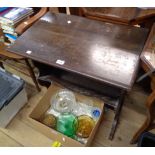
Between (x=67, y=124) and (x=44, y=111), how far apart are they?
0.22 metres

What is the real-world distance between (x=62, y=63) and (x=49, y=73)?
22.1 inches

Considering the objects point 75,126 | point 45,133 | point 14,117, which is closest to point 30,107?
point 14,117

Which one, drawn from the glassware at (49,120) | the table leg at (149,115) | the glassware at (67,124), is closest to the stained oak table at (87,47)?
the table leg at (149,115)

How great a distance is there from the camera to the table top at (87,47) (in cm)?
95

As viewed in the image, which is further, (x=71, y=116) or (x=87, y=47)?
(x=71, y=116)

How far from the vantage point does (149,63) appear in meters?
0.90

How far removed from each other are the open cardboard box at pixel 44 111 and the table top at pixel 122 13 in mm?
598

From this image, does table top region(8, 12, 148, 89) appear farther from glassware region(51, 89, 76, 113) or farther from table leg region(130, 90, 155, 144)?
glassware region(51, 89, 76, 113)

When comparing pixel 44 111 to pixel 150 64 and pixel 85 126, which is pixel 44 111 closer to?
pixel 85 126

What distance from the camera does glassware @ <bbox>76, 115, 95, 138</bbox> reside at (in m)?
1.31

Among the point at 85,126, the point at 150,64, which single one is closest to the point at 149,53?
the point at 150,64

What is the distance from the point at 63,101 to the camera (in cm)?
146

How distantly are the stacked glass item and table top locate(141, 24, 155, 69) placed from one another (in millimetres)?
592

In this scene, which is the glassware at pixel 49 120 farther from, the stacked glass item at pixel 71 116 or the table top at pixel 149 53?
the table top at pixel 149 53
